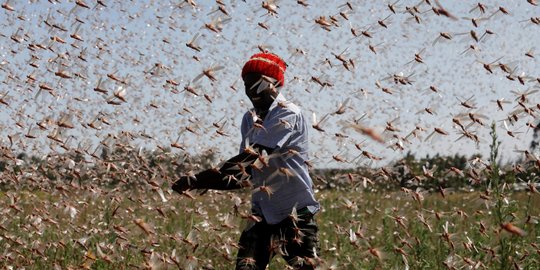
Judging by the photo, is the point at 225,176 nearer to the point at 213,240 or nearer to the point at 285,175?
the point at 285,175

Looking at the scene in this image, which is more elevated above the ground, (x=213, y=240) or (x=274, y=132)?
(x=274, y=132)

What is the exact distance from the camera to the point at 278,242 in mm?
4281

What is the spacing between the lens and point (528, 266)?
463 centimetres

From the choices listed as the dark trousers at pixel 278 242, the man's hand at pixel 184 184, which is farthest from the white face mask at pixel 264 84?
the dark trousers at pixel 278 242

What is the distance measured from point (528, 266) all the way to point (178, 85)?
2522 millimetres

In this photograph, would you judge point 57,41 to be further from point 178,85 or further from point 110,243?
point 110,243

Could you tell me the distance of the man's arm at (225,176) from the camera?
3.73 m

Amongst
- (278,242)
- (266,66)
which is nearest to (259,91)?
(266,66)

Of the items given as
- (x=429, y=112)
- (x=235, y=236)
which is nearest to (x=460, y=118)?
(x=429, y=112)

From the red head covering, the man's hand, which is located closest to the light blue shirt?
the red head covering

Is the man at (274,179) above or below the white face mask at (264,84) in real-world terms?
below

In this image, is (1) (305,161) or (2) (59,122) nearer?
(2) (59,122)

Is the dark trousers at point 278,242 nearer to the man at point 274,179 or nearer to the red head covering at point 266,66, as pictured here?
the man at point 274,179

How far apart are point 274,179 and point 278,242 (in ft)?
1.23
